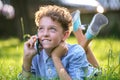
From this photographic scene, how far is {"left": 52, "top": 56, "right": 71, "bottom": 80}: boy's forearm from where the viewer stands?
380 centimetres

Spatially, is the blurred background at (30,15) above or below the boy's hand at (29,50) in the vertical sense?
above

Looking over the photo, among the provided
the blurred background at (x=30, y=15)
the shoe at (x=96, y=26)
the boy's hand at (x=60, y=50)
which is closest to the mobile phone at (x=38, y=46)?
the boy's hand at (x=60, y=50)

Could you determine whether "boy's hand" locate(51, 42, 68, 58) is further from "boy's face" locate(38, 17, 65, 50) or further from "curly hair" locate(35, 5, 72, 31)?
"curly hair" locate(35, 5, 72, 31)

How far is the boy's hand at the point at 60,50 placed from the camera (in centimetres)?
391

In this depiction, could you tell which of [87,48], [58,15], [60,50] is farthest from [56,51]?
[87,48]

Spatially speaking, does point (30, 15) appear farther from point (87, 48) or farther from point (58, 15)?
point (58, 15)

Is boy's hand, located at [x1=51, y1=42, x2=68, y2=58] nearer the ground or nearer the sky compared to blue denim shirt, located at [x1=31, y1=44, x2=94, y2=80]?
nearer the sky

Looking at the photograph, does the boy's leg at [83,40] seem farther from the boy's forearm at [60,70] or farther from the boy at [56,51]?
the boy's forearm at [60,70]

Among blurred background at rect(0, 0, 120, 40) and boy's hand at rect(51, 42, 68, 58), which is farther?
blurred background at rect(0, 0, 120, 40)

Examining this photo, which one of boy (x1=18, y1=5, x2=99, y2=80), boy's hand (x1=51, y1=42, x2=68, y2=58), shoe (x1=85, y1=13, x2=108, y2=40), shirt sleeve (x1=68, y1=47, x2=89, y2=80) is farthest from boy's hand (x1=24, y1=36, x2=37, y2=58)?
shoe (x1=85, y1=13, x2=108, y2=40)

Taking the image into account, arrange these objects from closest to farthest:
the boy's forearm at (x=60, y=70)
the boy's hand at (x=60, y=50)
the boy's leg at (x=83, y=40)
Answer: the boy's forearm at (x=60, y=70) → the boy's hand at (x=60, y=50) → the boy's leg at (x=83, y=40)

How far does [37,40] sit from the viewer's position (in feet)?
13.0

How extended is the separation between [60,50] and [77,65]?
17 centimetres

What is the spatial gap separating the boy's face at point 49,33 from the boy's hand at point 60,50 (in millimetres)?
31
